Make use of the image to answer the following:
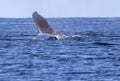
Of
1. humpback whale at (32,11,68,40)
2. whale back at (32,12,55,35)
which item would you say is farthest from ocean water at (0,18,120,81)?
whale back at (32,12,55,35)

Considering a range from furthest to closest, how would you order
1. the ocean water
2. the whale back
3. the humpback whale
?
1. the whale back
2. the humpback whale
3. the ocean water

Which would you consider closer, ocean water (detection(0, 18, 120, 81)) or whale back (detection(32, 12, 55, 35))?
ocean water (detection(0, 18, 120, 81))

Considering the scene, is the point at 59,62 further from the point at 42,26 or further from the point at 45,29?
the point at 42,26

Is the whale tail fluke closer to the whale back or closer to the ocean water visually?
the whale back

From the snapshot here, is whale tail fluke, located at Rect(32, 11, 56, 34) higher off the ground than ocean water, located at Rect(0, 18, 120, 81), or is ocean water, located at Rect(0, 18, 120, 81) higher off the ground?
whale tail fluke, located at Rect(32, 11, 56, 34)

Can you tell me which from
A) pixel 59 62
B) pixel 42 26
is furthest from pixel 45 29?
pixel 59 62

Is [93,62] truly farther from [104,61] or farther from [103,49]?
[103,49]

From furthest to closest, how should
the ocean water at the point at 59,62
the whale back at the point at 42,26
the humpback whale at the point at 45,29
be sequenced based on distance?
the whale back at the point at 42,26 → the humpback whale at the point at 45,29 → the ocean water at the point at 59,62

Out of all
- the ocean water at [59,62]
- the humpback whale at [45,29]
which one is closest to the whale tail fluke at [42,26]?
the humpback whale at [45,29]

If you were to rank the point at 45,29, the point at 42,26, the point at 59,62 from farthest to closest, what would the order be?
1. the point at 42,26
2. the point at 45,29
3. the point at 59,62

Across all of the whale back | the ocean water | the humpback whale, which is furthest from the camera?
the whale back

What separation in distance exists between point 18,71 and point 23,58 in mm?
7333

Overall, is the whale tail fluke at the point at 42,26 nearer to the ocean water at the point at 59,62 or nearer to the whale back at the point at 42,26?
the whale back at the point at 42,26

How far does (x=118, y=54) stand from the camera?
53094 millimetres
